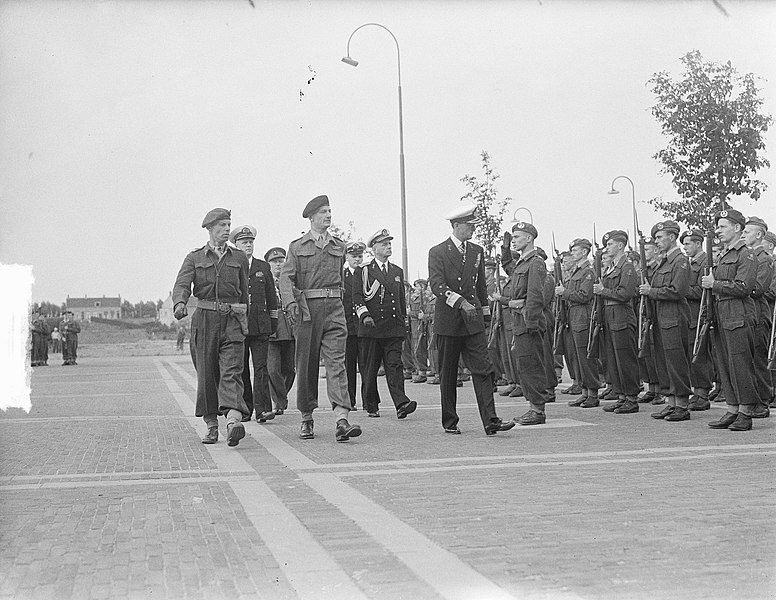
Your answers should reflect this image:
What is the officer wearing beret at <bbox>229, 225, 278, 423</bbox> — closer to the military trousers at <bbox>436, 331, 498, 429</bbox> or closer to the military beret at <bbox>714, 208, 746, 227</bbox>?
the military trousers at <bbox>436, 331, 498, 429</bbox>

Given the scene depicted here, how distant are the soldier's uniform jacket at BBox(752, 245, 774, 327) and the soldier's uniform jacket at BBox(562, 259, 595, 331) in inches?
98.4

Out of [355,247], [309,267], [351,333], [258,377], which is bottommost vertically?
[258,377]

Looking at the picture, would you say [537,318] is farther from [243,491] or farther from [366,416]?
[243,491]

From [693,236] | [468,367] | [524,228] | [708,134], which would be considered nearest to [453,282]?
[468,367]

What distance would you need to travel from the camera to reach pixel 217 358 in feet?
31.8

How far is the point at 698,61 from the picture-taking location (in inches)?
693

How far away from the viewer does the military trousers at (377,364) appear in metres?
12.3

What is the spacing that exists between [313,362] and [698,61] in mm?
10681

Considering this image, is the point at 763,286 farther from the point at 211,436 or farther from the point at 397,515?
the point at 397,515

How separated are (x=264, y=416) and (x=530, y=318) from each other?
330 cm

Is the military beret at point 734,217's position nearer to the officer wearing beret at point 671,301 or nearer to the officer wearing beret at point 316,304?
the officer wearing beret at point 671,301

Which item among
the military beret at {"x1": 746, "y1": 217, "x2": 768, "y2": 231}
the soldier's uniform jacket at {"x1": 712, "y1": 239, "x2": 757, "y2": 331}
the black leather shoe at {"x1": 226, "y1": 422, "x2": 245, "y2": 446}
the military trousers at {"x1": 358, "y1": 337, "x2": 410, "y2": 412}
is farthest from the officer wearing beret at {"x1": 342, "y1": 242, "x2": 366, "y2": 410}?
the military beret at {"x1": 746, "y1": 217, "x2": 768, "y2": 231}

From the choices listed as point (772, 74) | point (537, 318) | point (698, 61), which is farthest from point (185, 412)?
point (698, 61)

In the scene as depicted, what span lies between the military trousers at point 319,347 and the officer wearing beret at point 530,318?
6.85 feet
